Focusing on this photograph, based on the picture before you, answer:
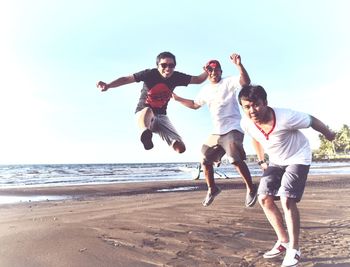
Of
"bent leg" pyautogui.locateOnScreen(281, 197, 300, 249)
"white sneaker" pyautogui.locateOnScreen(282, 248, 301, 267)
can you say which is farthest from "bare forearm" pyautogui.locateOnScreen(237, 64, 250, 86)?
"white sneaker" pyautogui.locateOnScreen(282, 248, 301, 267)

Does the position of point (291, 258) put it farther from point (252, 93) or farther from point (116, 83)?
point (116, 83)

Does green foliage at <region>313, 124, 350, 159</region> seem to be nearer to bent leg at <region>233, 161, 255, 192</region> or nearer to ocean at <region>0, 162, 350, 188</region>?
ocean at <region>0, 162, 350, 188</region>

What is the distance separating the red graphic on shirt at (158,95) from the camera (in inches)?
193

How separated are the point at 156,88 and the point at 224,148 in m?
1.48

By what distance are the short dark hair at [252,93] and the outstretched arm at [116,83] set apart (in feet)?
4.09

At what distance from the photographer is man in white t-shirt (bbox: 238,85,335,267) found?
17.0 feet

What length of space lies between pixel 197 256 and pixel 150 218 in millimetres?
3202

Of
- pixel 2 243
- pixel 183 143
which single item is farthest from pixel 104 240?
pixel 183 143

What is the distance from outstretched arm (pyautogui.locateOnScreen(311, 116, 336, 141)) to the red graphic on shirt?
1833 mm

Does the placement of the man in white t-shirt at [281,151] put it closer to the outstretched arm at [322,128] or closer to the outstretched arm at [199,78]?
the outstretched arm at [322,128]

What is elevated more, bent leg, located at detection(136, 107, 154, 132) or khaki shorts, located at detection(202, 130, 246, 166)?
bent leg, located at detection(136, 107, 154, 132)

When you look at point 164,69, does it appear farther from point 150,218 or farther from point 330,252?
point 150,218

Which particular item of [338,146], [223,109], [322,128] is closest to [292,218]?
[322,128]

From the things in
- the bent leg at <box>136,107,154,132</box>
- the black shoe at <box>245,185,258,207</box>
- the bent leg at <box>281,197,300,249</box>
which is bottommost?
the bent leg at <box>281,197,300,249</box>
